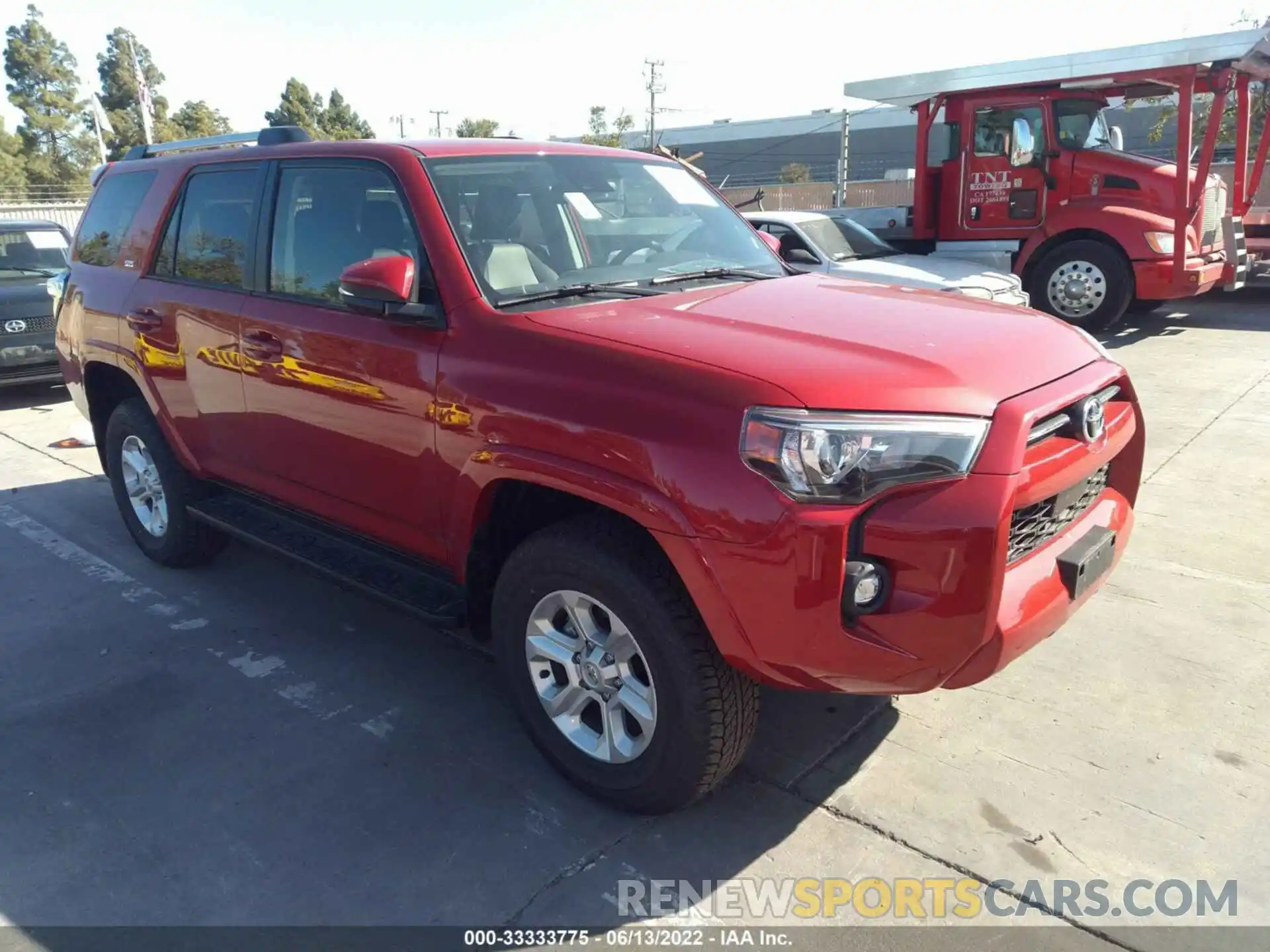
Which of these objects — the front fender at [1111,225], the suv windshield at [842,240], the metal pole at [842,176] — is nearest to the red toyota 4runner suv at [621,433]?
the suv windshield at [842,240]

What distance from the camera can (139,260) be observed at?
456 cm

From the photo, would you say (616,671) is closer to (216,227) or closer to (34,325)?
(216,227)

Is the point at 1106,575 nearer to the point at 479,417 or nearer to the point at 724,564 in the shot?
the point at 724,564

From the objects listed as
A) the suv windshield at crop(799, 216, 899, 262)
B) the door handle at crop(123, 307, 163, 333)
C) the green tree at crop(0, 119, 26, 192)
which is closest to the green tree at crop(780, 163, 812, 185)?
the green tree at crop(0, 119, 26, 192)

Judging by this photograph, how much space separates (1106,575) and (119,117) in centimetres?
6504

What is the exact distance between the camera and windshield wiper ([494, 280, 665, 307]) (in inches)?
119

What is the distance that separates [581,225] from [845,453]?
1.66 m

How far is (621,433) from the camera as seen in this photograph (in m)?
2.47

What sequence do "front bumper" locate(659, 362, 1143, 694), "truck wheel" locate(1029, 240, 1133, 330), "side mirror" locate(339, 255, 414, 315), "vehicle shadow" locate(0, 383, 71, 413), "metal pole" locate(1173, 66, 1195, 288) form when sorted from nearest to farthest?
1. "front bumper" locate(659, 362, 1143, 694)
2. "side mirror" locate(339, 255, 414, 315)
3. "vehicle shadow" locate(0, 383, 71, 413)
4. "metal pole" locate(1173, 66, 1195, 288)
5. "truck wheel" locate(1029, 240, 1133, 330)

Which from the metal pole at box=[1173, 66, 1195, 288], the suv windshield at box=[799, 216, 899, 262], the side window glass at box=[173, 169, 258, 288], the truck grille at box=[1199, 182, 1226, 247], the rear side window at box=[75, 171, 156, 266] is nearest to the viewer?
the side window glass at box=[173, 169, 258, 288]

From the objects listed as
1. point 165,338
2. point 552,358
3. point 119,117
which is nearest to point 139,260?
point 165,338

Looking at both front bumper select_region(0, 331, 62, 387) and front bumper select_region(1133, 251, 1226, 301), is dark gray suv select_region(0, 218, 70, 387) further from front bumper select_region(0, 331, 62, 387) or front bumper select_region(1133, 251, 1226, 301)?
front bumper select_region(1133, 251, 1226, 301)

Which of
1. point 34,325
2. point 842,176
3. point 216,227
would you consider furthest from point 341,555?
point 842,176

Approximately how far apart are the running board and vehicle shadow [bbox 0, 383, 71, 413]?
6.06 m
